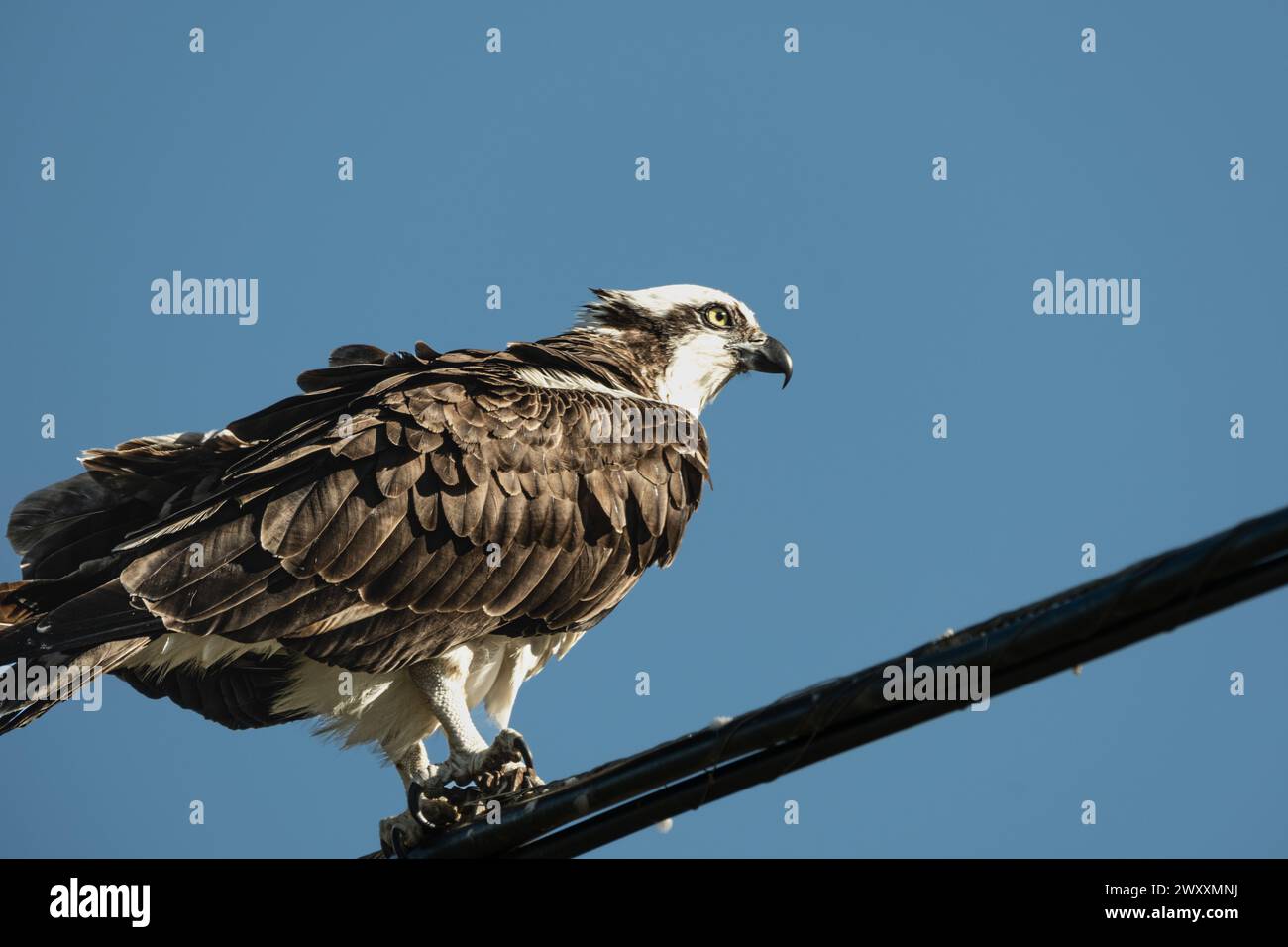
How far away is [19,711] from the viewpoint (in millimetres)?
7527

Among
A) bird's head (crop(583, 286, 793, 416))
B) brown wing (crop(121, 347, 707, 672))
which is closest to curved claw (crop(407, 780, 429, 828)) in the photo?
brown wing (crop(121, 347, 707, 672))

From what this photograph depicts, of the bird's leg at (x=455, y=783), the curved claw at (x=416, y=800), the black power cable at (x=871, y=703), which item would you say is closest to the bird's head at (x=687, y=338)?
the bird's leg at (x=455, y=783)

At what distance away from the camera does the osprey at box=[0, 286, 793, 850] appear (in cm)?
791

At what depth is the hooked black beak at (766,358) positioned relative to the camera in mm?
11234

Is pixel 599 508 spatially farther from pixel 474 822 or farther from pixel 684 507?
pixel 474 822

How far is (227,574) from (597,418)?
233cm

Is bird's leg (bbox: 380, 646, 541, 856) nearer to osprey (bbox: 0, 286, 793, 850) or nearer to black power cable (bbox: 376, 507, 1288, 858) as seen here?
osprey (bbox: 0, 286, 793, 850)

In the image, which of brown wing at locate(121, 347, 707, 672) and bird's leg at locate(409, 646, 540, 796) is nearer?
bird's leg at locate(409, 646, 540, 796)

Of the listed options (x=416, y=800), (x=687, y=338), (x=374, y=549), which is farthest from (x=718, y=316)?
(x=416, y=800)

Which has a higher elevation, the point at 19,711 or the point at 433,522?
the point at 433,522

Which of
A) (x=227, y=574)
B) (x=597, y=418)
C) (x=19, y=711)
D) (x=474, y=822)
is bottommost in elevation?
(x=474, y=822)

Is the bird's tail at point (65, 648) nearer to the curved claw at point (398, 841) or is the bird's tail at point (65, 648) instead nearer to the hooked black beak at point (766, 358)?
the curved claw at point (398, 841)
